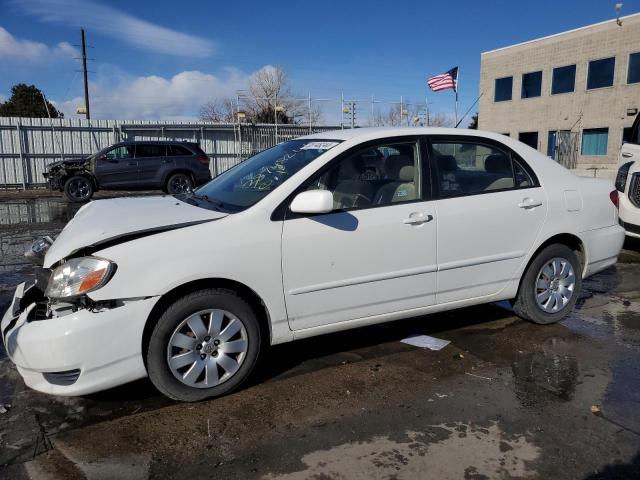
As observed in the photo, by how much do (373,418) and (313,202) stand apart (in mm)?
1343

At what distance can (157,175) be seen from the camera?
15.7m

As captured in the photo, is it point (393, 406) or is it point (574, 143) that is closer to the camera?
point (393, 406)

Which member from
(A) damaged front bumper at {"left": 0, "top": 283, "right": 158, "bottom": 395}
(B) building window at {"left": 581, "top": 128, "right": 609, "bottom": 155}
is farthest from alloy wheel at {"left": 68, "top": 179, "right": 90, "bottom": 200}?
(B) building window at {"left": 581, "top": 128, "right": 609, "bottom": 155}

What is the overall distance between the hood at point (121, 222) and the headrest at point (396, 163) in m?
1.33

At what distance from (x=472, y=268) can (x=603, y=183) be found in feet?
5.81

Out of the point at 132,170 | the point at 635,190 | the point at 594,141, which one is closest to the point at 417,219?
the point at 635,190

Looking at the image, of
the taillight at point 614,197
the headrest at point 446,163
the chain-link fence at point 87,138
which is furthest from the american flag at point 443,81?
the headrest at point 446,163

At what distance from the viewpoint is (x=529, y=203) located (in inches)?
166

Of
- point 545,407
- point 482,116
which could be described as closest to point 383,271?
point 545,407

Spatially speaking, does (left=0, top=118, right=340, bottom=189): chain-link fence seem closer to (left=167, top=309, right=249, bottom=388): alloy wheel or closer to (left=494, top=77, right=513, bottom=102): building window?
(left=494, top=77, right=513, bottom=102): building window

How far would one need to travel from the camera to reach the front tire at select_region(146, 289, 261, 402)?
3061mm

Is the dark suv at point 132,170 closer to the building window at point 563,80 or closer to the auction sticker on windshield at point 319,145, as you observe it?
the auction sticker on windshield at point 319,145

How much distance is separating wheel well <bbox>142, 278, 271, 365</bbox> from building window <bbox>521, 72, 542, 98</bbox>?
32.2m

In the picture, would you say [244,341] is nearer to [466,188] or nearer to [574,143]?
[466,188]
